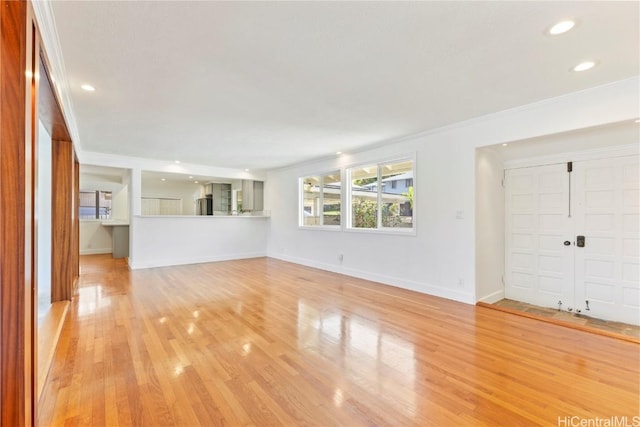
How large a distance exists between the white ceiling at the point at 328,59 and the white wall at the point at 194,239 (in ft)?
10.3

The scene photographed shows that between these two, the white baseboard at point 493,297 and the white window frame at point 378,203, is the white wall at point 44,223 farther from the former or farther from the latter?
the white baseboard at point 493,297

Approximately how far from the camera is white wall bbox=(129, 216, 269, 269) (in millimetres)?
6566

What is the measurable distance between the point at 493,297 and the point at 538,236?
1.09 meters

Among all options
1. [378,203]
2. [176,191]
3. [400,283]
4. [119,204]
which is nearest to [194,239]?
[119,204]

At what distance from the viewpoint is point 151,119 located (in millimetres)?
3891

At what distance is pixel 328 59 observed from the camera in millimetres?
2387

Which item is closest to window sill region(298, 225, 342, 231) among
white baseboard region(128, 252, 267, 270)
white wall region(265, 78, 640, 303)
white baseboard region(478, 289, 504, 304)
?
white wall region(265, 78, 640, 303)

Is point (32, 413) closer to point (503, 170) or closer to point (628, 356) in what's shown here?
point (628, 356)

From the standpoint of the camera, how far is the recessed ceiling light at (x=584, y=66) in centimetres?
245

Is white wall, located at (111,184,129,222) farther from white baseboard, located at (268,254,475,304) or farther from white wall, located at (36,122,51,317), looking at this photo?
white baseboard, located at (268,254,475,304)

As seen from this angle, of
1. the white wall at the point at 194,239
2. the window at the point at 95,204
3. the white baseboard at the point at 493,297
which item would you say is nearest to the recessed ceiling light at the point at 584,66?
the white baseboard at the point at 493,297

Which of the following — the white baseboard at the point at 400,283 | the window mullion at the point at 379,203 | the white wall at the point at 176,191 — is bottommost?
the white baseboard at the point at 400,283

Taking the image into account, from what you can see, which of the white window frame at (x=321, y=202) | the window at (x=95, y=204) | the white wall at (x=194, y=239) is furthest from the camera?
the window at (x=95, y=204)

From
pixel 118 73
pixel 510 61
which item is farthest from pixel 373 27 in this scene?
pixel 118 73
